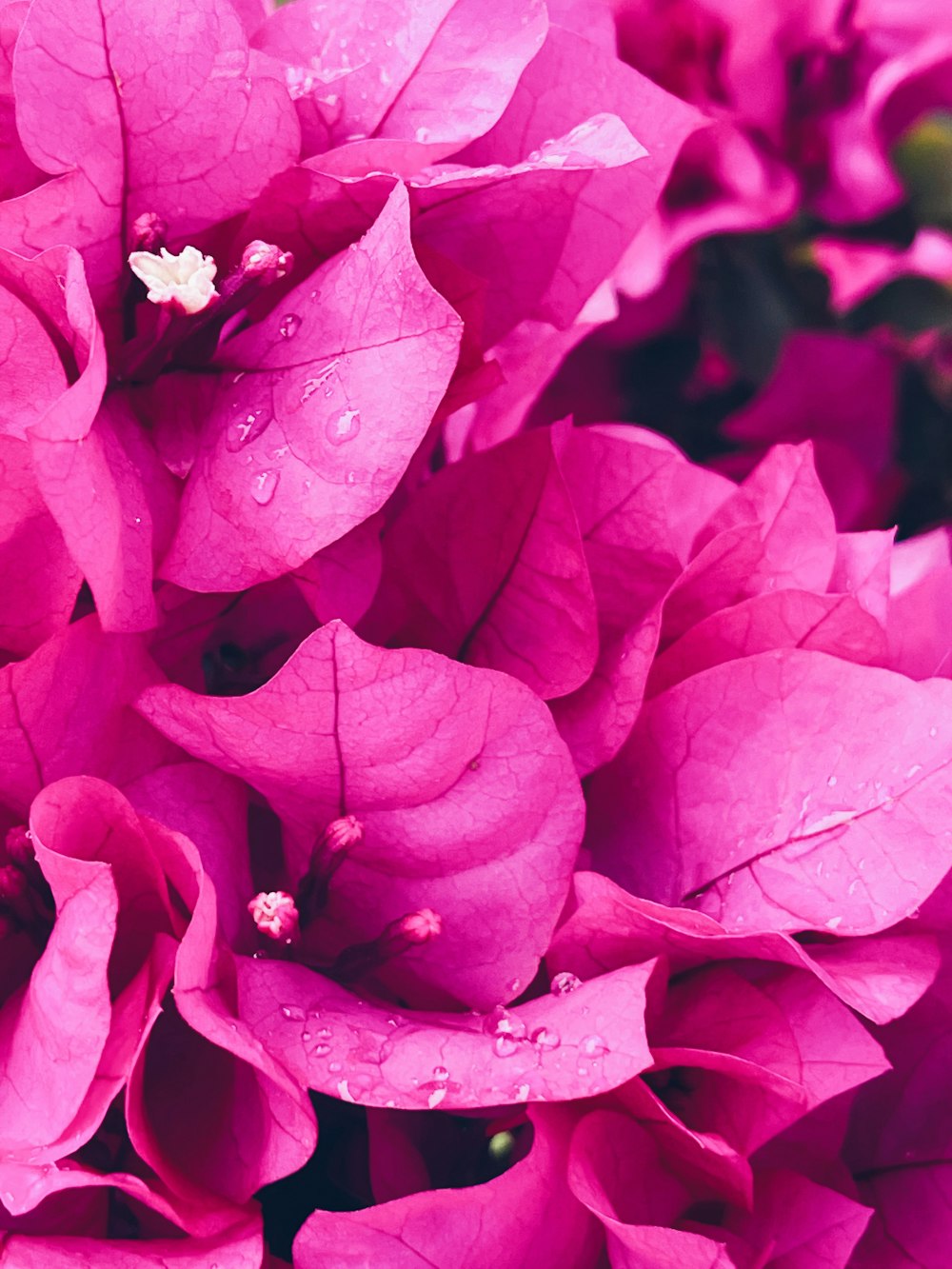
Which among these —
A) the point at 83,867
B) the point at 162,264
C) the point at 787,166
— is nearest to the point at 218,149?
the point at 162,264

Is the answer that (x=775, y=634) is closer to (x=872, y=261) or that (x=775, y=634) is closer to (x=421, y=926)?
(x=421, y=926)

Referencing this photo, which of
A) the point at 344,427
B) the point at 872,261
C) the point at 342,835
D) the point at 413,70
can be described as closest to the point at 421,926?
the point at 342,835

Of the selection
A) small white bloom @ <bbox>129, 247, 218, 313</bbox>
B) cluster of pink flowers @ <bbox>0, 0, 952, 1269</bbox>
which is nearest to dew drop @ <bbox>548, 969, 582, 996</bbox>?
cluster of pink flowers @ <bbox>0, 0, 952, 1269</bbox>

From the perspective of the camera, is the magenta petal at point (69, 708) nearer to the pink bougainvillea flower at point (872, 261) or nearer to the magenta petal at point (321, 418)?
the magenta petal at point (321, 418)

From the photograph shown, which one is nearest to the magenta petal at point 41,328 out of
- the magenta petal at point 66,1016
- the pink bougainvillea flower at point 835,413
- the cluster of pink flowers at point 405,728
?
the cluster of pink flowers at point 405,728

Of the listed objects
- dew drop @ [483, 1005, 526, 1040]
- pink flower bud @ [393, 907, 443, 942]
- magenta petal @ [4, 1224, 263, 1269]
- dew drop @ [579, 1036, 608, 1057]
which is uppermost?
dew drop @ [579, 1036, 608, 1057]

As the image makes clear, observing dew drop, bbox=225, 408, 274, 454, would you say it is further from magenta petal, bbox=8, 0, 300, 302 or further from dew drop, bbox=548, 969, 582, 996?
dew drop, bbox=548, 969, 582, 996
